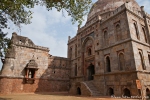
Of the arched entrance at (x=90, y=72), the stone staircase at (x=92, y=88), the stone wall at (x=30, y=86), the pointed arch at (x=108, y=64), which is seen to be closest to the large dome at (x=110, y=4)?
A: the pointed arch at (x=108, y=64)

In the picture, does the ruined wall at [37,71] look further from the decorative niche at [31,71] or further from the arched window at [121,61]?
the arched window at [121,61]

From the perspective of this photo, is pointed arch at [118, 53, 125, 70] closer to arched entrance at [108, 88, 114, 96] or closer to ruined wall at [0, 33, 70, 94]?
arched entrance at [108, 88, 114, 96]

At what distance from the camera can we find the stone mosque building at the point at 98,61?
12.1 meters

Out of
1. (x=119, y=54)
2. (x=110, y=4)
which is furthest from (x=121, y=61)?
(x=110, y=4)

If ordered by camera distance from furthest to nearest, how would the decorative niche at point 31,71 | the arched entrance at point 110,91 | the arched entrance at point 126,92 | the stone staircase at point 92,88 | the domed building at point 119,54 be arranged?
1. the decorative niche at point 31,71
2. the stone staircase at point 92,88
3. the arched entrance at point 110,91
4. the arched entrance at point 126,92
5. the domed building at point 119,54

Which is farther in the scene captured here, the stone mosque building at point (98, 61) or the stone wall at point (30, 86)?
the stone wall at point (30, 86)

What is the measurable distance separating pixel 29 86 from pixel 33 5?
15059 millimetres

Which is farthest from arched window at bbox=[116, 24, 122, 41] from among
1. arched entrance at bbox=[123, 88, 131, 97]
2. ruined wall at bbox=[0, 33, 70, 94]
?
ruined wall at bbox=[0, 33, 70, 94]

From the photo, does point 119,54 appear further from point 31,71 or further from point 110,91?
point 31,71

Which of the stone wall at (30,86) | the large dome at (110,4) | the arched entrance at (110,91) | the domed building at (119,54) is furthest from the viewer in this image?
the large dome at (110,4)

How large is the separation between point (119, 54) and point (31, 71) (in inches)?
589

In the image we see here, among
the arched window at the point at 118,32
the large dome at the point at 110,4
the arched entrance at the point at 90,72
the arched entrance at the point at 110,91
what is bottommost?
the arched entrance at the point at 110,91

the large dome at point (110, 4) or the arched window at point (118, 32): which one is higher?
the large dome at point (110, 4)

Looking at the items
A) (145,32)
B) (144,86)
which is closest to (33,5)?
(144,86)
